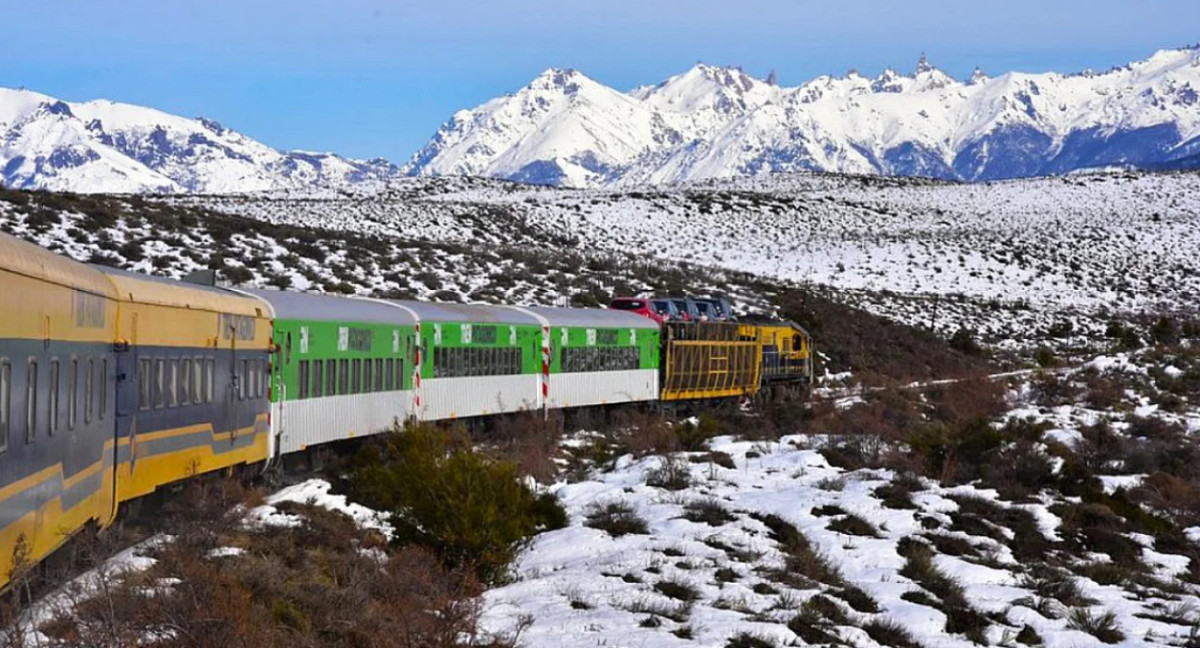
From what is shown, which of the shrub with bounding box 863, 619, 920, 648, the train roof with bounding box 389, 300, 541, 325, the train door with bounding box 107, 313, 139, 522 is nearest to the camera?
the shrub with bounding box 863, 619, 920, 648

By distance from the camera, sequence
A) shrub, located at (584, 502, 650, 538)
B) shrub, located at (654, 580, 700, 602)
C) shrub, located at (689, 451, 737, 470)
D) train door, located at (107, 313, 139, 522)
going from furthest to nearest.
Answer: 1. shrub, located at (689, 451, 737, 470)
2. shrub, located at (584, 502, 650, 538)
3. shrub, located at (654, 580, 700, 602)
4. train door, located at (107, 313, 139, 522)

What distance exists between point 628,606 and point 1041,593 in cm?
493

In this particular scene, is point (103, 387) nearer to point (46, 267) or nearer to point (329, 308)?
point (46, 267)

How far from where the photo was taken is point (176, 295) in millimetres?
16422

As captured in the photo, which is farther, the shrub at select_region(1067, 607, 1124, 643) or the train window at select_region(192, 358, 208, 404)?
the train window at select_region(192, 358, 208, 404)

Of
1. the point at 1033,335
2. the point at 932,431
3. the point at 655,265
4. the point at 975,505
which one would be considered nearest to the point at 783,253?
the point at 655,265

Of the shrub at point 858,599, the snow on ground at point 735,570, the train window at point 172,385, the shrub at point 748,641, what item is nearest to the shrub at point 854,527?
the snow on ground at point 735,570

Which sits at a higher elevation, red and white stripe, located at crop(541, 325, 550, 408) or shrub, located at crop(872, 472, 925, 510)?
red and white stripe, located at crop(541, 325, 550, 408)

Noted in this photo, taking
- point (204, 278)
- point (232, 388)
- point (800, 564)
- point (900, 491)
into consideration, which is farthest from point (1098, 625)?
point (204, 278)

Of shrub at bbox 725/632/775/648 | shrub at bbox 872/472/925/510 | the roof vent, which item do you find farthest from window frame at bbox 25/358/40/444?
shrub at bbox 872/472/925/510

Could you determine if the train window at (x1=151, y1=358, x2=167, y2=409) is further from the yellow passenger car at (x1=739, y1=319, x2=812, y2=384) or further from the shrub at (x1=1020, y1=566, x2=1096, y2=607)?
the yellow passenger car at (x1=739, y1=319, x2=812, y2=384)

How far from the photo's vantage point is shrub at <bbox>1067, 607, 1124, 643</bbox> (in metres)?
14.7

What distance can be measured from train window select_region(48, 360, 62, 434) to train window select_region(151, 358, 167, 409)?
13.6ft

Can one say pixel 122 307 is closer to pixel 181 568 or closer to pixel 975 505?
pixel 181 568
